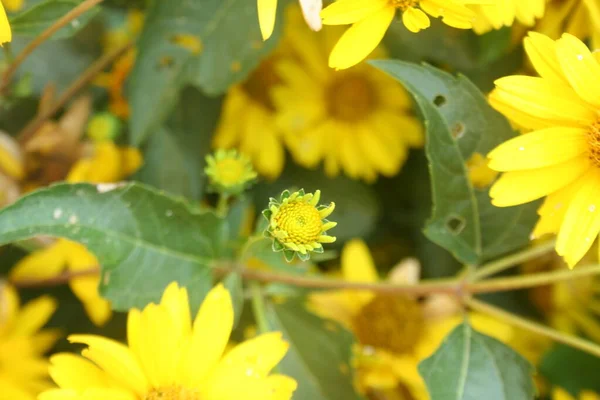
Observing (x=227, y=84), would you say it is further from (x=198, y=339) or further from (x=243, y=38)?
(x=198, y=339)

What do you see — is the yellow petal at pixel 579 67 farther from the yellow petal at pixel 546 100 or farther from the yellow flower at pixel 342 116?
the yellow flower at pixel 342 116

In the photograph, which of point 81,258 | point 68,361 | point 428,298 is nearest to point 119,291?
point 68,361

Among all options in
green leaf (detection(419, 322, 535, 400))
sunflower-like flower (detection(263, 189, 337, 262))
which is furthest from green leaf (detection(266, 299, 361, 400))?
sunflower-like flower (detection(263, 189, 337, 262))

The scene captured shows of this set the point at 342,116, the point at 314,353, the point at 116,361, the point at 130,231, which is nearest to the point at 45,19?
the point at 130,231

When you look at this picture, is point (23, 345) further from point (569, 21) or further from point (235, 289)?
point (569, 21)

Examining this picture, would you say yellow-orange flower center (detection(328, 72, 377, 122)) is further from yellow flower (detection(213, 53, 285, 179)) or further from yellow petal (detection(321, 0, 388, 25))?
yellow petal (detection(321, 0, 388, 25))
